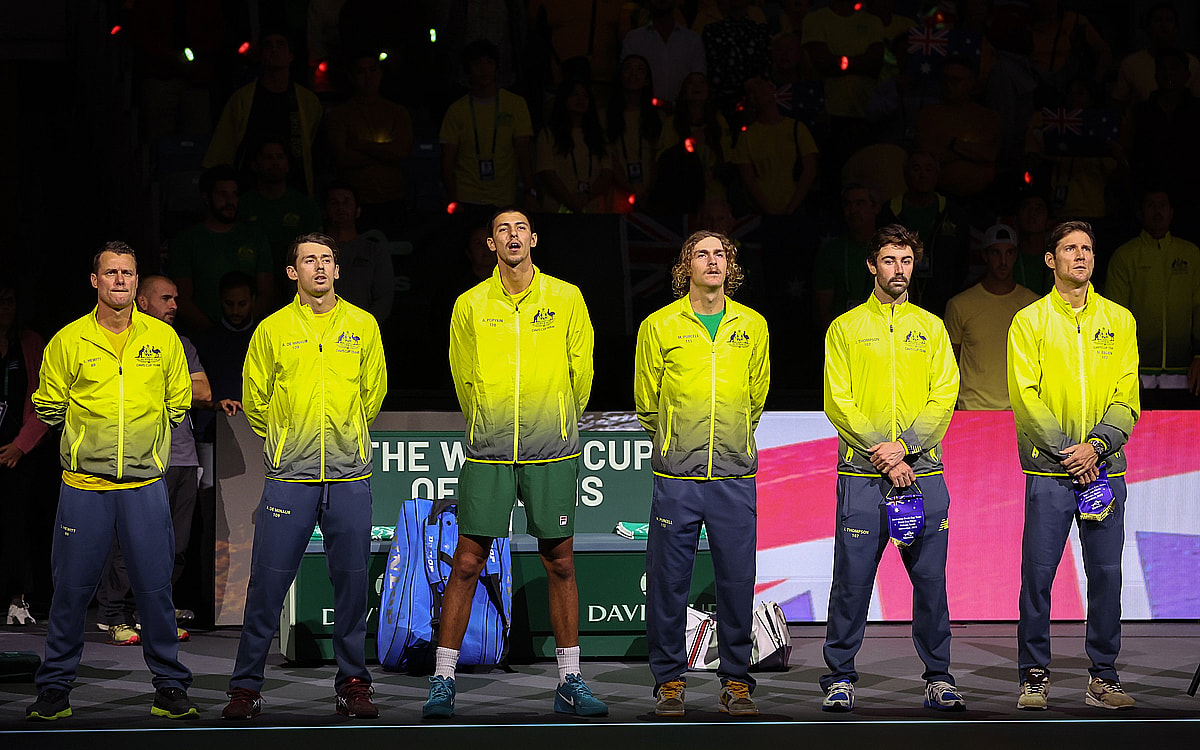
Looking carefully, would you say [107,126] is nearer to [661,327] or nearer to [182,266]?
[182,266]

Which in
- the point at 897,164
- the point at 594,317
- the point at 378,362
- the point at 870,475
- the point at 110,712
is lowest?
the point at 110,712

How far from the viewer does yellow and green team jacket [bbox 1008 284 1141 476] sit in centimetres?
702

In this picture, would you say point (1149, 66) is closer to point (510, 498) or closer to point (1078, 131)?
point (1078, 131)

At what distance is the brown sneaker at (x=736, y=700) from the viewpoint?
6.74 meters

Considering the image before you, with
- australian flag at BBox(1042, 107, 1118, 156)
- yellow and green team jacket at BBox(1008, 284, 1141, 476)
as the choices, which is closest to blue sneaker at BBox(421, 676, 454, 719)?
yellow and green team jacket at BBox(1008, 284, 1141, 476)

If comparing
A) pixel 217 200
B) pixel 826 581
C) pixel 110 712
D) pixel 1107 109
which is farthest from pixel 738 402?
pixel 1107 109

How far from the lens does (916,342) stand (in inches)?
275

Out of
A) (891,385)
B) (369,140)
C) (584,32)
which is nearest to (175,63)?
(369,140)

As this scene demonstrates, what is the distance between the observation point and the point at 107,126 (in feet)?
37.9

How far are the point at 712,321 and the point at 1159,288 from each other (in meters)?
4.59

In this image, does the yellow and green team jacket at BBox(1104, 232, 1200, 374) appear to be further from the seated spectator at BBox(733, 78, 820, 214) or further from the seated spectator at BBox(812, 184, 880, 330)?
the seated spectator at BBox(733, 78, 820, 214)

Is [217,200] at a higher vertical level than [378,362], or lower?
higher

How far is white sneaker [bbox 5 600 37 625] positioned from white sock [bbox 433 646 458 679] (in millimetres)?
3654

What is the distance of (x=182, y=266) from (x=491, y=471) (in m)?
3.91
